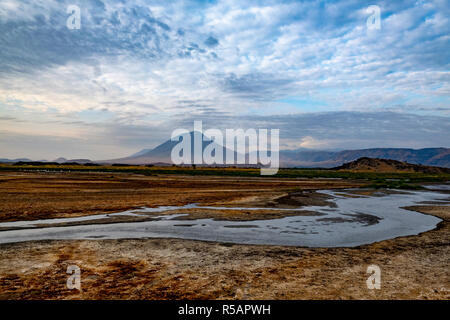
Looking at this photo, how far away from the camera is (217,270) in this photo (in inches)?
400

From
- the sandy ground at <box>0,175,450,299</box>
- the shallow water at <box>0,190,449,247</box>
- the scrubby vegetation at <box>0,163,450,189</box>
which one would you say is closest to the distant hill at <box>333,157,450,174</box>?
the scrubby vegetation at <box>0,163,450,189</box>

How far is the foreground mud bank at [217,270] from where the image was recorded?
8.16m

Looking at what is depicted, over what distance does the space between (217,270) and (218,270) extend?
0.03m

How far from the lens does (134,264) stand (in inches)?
423

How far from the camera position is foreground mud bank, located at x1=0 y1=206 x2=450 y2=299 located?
8.16 meters

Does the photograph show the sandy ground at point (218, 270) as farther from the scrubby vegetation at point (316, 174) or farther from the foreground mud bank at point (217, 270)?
the scrubby vegetation at point (316, 174)

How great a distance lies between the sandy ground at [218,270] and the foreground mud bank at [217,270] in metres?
0.03

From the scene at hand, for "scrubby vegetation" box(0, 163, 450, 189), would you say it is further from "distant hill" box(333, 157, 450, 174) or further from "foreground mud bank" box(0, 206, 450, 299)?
"foreground mud bank" box(0, 206, 450, 299)

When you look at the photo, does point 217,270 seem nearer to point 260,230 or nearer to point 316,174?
point 260,230

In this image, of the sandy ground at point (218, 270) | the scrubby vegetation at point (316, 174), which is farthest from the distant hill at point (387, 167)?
the sandy ground at point (218, 270)

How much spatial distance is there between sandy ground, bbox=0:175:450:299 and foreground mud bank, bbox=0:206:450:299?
0.09 feet

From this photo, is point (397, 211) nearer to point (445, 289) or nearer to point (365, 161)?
point (445, 289)

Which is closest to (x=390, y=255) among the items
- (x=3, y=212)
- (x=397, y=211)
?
(x=397, y=211)
